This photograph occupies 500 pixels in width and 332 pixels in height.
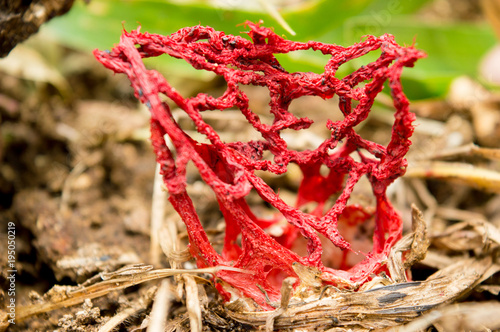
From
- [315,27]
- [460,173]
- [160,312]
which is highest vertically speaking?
[315,27]

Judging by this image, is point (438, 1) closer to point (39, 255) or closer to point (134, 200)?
point (134, 200)

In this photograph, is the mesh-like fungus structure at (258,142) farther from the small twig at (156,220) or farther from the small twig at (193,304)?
the small twig at (156,220)

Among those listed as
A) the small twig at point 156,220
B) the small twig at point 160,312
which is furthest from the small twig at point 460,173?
the small twig at point 160,312

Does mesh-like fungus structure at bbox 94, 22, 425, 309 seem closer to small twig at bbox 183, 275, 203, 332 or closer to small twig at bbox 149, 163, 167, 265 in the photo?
small twig at bbox 183, 275, 203, 332

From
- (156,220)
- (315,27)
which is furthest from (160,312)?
(315,27)

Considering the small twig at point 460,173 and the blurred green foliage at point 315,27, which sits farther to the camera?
the blurred green foliage at point 315,27

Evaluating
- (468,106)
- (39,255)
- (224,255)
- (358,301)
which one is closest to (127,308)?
(224,255)

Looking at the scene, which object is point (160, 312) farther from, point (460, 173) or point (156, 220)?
point (460, 173)
